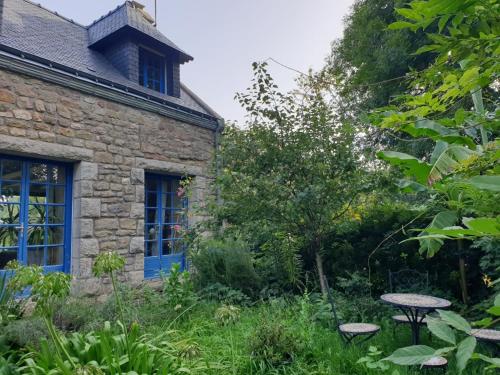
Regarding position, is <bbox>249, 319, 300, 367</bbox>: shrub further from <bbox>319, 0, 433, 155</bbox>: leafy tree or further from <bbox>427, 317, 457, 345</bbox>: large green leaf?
<bbox>319, 0, 433, 155</bbox>: leafy tree

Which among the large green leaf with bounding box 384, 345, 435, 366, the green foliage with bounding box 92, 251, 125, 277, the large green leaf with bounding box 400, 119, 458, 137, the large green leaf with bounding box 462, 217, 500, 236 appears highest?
the large green leaf with bounding box 400, 119, 458, 137

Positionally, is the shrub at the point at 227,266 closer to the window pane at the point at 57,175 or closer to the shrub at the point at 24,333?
the window pane at the point at 57,175

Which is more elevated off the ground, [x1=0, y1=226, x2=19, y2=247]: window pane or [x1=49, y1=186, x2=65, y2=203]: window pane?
[x1=49, y1=186, x2=65, y2=203]: window pane

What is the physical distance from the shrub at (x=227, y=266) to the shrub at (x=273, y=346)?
239 centimetres

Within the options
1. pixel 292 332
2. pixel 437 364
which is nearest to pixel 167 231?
pixel 292 332

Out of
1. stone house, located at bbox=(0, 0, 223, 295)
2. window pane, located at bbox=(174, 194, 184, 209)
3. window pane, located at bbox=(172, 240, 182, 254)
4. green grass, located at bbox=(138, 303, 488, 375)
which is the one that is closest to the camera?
green grass, located at bbox=(138, 303, 488, 375)

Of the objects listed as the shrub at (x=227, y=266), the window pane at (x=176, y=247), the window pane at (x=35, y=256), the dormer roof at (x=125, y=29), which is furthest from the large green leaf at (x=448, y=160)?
the dormer roof at (x=125, y=29)

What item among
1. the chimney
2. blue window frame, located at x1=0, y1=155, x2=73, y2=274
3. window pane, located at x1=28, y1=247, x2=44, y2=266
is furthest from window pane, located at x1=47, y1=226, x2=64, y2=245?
the chimney

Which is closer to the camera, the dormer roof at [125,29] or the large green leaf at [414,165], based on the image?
the large green leaf at [414,165]

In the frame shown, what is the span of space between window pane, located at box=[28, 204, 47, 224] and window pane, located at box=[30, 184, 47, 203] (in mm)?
82

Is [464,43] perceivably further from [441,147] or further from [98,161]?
[98,161]

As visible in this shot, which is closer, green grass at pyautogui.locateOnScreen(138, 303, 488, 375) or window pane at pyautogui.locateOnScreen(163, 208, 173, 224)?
green grass at pyautogui.locateOnScreen(138, 303, 488, 375)

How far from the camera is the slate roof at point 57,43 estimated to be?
5.89m

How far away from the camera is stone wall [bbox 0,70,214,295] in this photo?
5.38 metres
